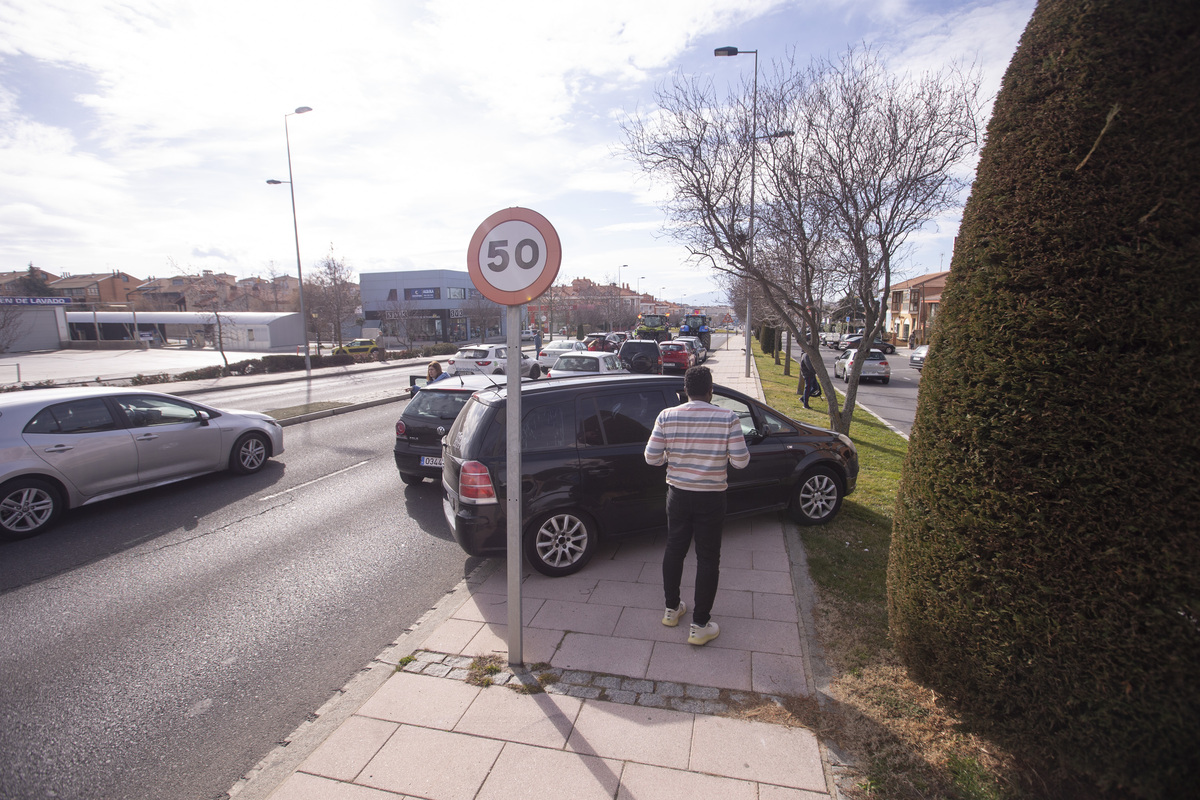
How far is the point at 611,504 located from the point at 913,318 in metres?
66.5

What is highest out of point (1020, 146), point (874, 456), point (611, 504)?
point (1020, 146)

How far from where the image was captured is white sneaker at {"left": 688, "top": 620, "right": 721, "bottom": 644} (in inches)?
152

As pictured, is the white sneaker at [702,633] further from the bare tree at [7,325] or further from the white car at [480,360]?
the bare tree at [7,325]

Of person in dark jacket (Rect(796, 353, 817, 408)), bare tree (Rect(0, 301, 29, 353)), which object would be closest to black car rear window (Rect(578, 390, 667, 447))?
person in dark jacket (Rect(796, 353, 817, 408))

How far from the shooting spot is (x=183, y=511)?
7.24m

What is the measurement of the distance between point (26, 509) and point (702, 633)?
7.13 m

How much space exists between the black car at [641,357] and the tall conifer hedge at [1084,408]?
1940 cm

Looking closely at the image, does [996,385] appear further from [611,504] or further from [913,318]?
[913,318]

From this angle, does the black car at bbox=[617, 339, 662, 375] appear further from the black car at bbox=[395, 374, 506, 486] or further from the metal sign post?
the metal sign post

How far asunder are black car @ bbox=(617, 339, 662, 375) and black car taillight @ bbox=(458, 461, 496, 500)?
1722 cm

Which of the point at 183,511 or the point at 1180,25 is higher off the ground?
the point at 1180,25

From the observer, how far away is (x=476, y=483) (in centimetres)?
490

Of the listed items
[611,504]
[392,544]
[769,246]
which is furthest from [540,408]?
[769,246]

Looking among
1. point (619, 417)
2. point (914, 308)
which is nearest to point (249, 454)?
point (619, 417)
